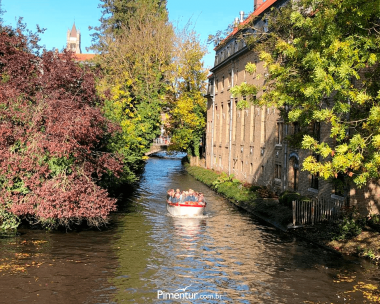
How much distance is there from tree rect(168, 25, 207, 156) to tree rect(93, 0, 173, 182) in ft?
13.2

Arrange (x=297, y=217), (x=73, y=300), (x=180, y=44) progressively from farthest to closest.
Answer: (x=180, y=44), (x=297, y=217), (x=73, y=300)

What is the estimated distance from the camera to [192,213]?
2666cm

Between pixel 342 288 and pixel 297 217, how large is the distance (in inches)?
342

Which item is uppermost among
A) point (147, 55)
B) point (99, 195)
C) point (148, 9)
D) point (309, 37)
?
point (148, 9)

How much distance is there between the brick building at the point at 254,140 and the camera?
24.0 meters

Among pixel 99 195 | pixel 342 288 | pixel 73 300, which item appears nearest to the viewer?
pixel 73 300

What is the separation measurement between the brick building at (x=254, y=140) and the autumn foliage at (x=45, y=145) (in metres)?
7.31

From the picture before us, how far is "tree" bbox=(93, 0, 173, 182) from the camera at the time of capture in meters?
33.5

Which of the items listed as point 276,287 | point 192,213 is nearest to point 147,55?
point 192,213

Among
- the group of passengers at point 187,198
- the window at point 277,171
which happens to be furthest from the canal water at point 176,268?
the window at point 277,171

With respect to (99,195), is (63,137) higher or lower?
higher

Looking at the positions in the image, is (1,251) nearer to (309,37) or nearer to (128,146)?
(309,37)

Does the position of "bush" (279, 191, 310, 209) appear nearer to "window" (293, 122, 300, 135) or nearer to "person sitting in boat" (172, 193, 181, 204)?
"window" (293, 122, 300, 135)

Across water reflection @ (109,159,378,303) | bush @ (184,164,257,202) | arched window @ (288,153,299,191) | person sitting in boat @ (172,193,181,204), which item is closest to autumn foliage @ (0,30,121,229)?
water reflection @ (109,159,378,303)
